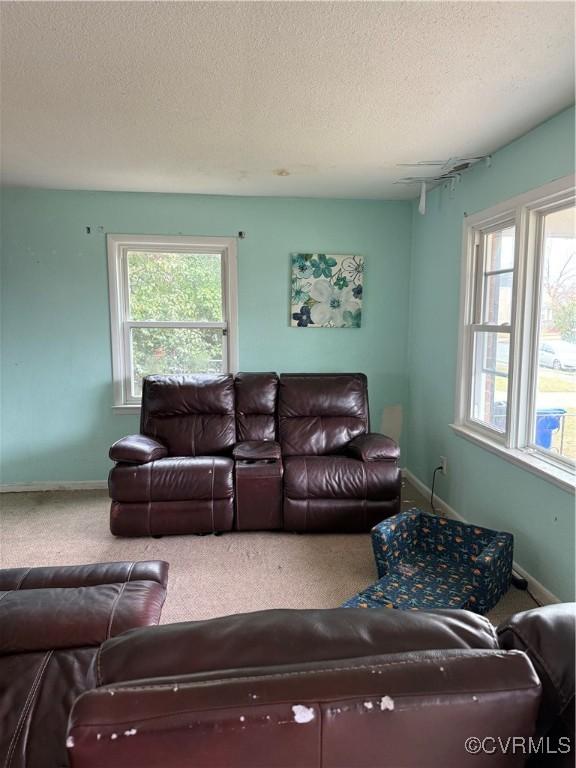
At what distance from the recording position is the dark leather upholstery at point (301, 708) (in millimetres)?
577

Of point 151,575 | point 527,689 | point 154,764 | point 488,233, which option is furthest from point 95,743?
point 488,233

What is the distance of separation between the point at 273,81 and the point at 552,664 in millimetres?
2145

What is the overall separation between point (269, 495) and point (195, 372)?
1447 millimetres

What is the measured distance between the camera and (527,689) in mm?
637

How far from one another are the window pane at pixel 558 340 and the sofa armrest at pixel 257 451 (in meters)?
1.62

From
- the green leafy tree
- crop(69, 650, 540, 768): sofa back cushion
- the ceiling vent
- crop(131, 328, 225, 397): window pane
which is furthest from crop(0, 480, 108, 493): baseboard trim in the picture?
crop(69, 650, 540, 768): sofa back cushion

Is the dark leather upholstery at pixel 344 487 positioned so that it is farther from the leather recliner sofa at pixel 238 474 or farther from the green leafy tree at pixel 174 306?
the green leafy tree at pixel 174 306

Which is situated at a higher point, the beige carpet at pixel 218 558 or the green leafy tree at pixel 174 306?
the green leafy tree at pixel 174 306

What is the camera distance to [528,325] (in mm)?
2559

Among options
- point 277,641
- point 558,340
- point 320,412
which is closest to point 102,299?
point 320,412

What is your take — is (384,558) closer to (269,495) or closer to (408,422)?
(269,495)

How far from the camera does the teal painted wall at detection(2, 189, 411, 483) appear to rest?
3789 mm

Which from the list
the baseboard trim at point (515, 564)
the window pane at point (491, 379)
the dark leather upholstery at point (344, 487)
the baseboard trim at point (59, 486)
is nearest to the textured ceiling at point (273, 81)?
the window pane at point (491, 379)

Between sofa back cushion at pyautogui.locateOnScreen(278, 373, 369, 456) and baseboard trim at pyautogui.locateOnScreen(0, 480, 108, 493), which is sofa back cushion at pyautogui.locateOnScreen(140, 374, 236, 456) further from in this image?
baseboard trim at pyautogui.locateOnScreen(0, 480, 108, 493)
